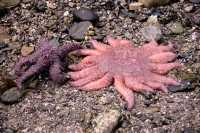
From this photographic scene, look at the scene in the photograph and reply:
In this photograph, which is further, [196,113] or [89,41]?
[89,41]

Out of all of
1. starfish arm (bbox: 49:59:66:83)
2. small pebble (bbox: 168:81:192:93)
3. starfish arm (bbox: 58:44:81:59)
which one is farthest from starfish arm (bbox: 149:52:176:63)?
starfish arm (bbox: 49:59:66:83)

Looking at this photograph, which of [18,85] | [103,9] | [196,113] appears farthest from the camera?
[103,9]

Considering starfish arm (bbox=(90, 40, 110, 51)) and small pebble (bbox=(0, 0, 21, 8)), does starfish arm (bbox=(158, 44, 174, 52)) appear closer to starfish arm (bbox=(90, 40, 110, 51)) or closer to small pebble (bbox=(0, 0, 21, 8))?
starfish arm (bbox=(90, 40, 110, 51))

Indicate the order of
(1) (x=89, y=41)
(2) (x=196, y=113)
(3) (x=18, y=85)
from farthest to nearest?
(1) (x=89, y=41), (3) (x=18, y=85), (2) (x=196, y=113)

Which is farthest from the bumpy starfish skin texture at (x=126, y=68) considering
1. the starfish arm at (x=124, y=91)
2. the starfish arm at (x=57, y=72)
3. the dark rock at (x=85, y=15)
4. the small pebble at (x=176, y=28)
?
the dark rock at (x=85, y=15)

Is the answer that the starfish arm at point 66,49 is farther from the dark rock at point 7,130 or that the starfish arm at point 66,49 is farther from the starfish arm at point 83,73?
the dark rock at point 7,130

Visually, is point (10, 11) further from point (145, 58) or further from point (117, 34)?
point (145, 58)

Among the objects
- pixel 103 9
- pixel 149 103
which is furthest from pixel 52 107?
pixel 103 9
